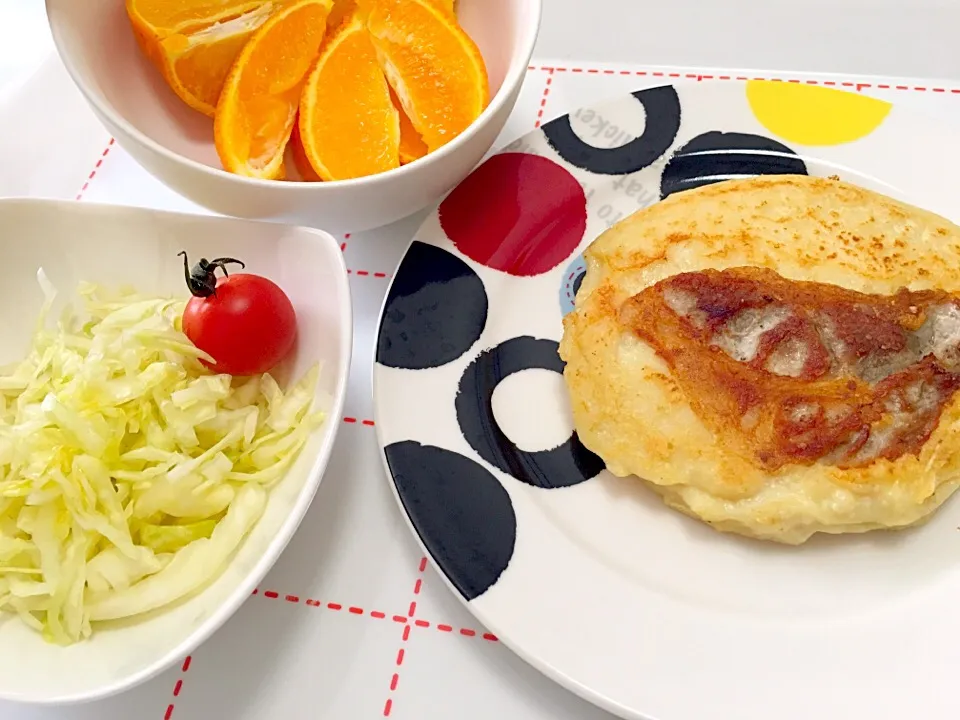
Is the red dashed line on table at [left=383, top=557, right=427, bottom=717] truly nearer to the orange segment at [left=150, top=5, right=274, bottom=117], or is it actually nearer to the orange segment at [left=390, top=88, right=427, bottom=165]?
the orange segment at [left=390, top=88, right=427, bottom=165]

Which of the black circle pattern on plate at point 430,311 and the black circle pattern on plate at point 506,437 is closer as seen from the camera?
the black circle pattern on plate at point 506,437

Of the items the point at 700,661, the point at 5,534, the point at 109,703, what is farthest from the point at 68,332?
the point at 700,661

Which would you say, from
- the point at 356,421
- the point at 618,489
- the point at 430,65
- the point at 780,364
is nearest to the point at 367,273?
the point at 356,421

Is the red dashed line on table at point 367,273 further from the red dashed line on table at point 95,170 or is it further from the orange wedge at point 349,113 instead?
the red dashed line on table at point 95,170

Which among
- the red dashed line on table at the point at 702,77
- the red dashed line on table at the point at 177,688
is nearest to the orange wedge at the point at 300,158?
the red dashed line on table at the point at 702,77

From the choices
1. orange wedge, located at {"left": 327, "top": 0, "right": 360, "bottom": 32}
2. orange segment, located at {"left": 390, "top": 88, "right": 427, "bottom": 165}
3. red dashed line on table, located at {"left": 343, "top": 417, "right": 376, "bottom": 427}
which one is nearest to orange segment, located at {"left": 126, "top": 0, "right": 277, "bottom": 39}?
orange wedge, located at {"left": 327, "top": 0, "right": 360, "bottom": 32}

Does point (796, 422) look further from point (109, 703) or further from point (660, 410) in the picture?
point (109, 703)
